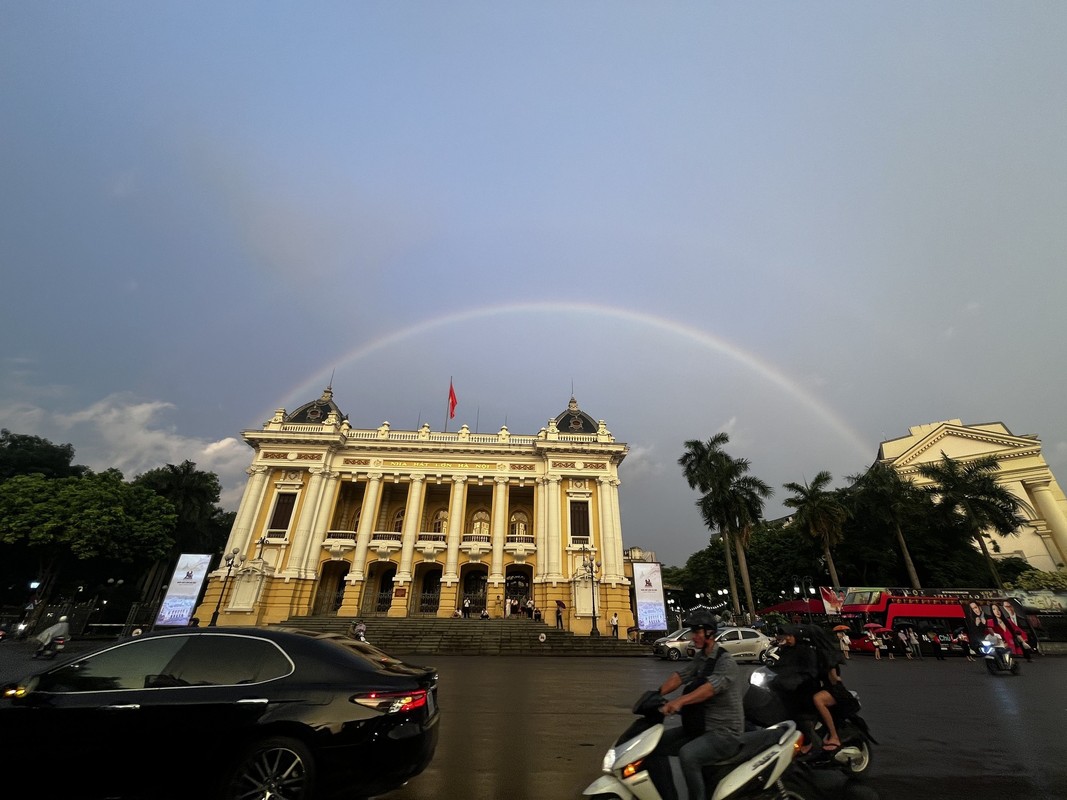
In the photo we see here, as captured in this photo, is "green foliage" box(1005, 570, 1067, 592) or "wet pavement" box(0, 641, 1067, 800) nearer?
"wet pavement" box(0, 641, 1067, 800)

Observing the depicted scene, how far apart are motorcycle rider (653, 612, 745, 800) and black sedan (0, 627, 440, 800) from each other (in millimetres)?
1950

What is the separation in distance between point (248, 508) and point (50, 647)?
1723cm

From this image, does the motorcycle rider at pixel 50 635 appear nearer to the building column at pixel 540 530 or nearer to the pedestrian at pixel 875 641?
the building column at pixel 540 530

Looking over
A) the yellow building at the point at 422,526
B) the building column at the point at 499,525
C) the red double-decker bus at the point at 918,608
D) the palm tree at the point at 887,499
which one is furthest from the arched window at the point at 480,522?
the palm tree at the point at 887,499

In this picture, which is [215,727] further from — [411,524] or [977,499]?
[977,499]

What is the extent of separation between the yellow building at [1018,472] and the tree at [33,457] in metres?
72.9

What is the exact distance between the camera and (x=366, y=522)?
3347 cm

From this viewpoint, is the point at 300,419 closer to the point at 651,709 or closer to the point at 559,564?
the point at 559,564

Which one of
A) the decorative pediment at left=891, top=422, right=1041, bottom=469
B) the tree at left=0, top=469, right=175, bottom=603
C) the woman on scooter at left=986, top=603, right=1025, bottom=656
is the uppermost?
the decorative pediment at left=891, top=422, right=1041, bottom=469

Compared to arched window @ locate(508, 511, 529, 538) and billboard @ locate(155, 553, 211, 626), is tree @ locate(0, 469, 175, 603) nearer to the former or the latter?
billboard @ locate(155, 553, 211, 626)

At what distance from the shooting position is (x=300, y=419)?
38.6 metres

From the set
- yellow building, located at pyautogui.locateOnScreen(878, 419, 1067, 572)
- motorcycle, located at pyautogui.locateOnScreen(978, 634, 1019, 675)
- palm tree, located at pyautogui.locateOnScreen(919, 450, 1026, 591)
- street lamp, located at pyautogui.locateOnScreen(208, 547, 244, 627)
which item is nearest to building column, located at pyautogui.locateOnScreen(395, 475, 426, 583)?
street lamp, located at pyautogui.locateOnScreen(208, 547, 244, 627)

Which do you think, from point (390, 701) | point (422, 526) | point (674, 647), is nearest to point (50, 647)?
point (390, 701)

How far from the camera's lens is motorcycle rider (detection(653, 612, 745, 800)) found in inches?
130
